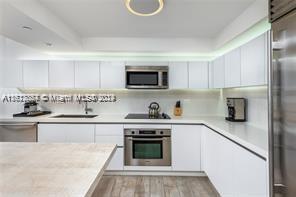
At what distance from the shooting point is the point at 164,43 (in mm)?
3559

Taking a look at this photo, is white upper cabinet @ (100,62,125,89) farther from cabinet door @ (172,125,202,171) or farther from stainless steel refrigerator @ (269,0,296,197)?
stainless steel refrigerator @ (269,0,296,197)

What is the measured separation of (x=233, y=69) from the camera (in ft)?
8.86

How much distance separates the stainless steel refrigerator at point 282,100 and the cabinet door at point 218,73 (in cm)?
174

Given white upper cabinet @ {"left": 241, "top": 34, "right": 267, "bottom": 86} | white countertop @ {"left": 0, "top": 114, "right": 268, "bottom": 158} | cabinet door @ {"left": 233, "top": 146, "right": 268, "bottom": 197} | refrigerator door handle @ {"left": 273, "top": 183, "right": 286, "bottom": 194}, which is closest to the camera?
refrigerator door handle @ {"left": 273, "top": 183, "right": 286, "bottom": 194}

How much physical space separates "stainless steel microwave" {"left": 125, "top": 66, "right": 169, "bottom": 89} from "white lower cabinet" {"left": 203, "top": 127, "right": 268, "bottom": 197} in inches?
42.7

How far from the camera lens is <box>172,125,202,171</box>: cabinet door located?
3.24 m

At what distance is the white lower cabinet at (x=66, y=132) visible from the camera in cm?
324

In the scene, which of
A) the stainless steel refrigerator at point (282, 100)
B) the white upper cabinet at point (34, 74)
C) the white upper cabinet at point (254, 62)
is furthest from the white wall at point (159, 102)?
the stainless steel refrigerator at point (282, 100)

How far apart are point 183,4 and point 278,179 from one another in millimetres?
1819

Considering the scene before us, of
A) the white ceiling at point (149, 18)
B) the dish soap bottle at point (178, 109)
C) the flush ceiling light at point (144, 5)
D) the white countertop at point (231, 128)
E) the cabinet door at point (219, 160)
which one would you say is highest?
the white ceiling at point (149, 18)

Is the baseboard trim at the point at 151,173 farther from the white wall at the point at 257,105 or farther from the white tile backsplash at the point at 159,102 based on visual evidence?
the white wall at the point at 257,105

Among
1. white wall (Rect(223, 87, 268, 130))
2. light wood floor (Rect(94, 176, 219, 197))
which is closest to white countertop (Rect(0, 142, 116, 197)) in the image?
light wood floor (Rect(94, 176, 219, 197))

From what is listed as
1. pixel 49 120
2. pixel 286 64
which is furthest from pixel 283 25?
pixel 49 120

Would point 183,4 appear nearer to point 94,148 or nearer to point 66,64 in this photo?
point 94,148
